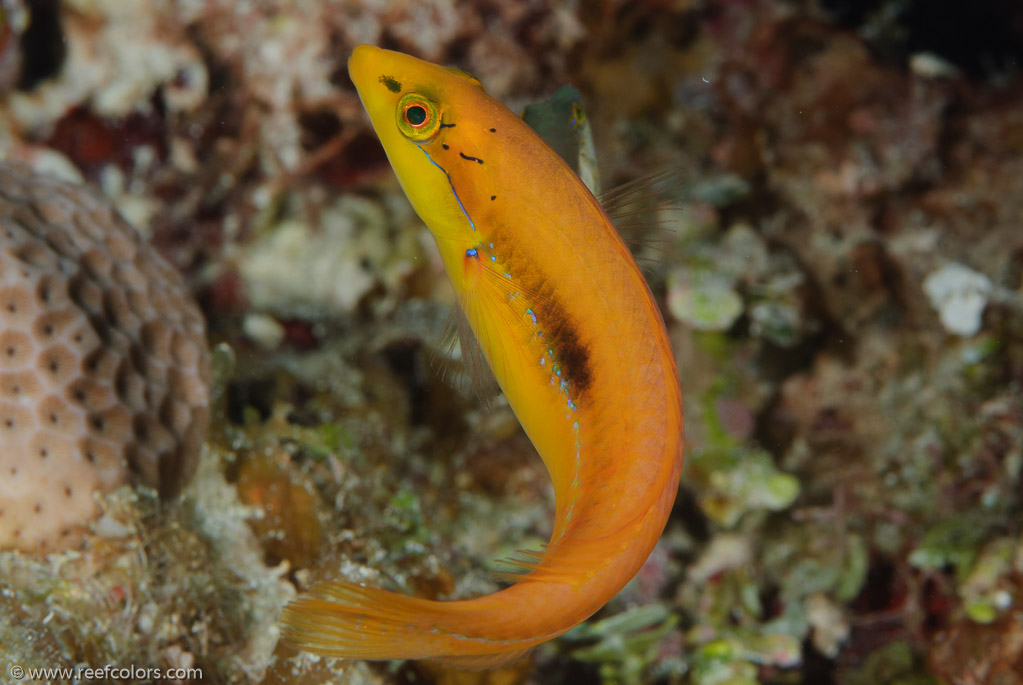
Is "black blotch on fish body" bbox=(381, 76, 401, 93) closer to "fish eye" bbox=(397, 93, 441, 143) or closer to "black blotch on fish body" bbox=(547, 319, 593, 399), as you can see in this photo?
"fish eye" bbox=(397, 93, 441, 143)

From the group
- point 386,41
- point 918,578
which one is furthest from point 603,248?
point 918,578

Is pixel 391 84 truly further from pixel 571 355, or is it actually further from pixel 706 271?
pixel 706 271

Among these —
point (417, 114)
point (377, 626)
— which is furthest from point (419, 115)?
point (377, 626)

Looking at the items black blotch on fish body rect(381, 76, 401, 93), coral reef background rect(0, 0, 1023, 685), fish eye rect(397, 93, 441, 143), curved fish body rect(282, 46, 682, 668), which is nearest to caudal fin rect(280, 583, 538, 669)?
curved fish body rect(282, 46, 682, 668)

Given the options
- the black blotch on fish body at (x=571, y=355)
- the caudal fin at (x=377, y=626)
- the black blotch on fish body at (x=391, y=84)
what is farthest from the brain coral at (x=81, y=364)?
the black blotch on fish body at (x=571, y=355)

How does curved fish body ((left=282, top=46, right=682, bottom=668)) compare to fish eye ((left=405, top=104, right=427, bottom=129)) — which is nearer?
curved fish body ((left=282, top=46, right=682, bottom=668))

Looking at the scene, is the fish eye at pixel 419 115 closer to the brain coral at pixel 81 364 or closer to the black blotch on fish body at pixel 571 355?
the black blotch on fish body at pixel 571 355
